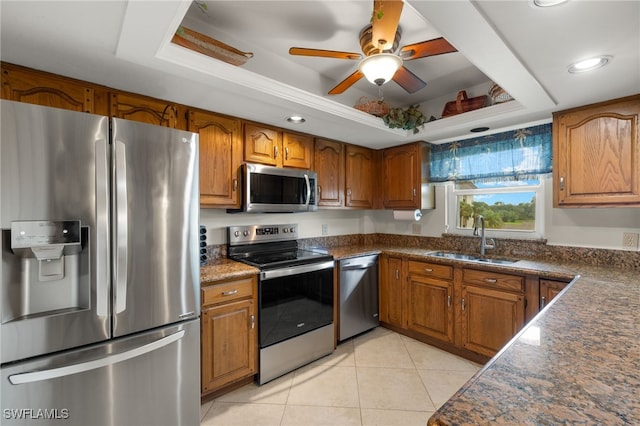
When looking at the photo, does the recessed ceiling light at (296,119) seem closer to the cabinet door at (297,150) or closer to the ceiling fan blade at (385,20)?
the cabinet door at (297,150)

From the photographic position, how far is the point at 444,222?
3.24 metres

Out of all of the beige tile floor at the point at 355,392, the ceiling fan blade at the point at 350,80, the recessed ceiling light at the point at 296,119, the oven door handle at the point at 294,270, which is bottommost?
the beige tile floor at the point at 355,392

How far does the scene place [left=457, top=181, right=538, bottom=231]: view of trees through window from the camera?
8.96 ft

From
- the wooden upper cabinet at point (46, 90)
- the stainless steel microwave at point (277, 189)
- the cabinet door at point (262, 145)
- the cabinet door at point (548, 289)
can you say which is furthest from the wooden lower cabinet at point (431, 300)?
the wooden upper cabinet at point (46, 90)

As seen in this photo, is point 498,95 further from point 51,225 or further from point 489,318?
point 51,225

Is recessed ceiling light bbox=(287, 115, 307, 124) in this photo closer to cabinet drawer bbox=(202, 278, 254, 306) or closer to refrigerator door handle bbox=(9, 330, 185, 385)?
cabinet drawer bbox=(202, 278, 254, 306)

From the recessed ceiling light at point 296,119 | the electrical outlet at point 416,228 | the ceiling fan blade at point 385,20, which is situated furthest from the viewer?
the electrical outlet at point 416,228

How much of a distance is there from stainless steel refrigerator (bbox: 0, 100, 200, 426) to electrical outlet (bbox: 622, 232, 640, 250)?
9.99 ft

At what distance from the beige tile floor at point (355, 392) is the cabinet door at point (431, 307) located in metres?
0.19

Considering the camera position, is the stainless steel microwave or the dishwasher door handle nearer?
the stainless steel microwave

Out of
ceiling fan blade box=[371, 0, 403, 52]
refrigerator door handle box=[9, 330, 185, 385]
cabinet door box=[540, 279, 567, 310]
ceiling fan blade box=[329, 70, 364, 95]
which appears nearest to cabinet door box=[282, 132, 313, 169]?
ceiling fan blade box=[329, 70, 364, 95]

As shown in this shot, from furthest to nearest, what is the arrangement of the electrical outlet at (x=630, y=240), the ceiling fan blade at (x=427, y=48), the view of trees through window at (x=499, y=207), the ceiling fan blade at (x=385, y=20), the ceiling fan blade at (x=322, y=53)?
1. the view of trees through window at (x=499, y=207)
2. the electrical outlet at (x=630, y=240)
3. the ceiling fan blade at (x=322, y=53)
4. the ceiling fan blade at (x=427, y=48)
5. the ceiling fan blade at (x=385, y=20)

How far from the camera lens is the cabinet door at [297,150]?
8.71 feet

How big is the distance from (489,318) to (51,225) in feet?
9.33
